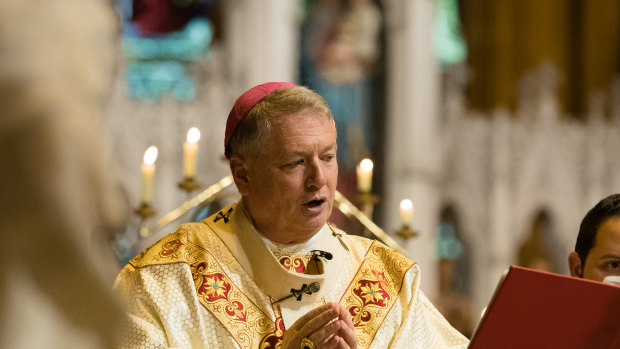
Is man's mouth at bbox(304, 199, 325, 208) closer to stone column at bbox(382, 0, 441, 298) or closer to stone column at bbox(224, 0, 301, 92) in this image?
stone column at bbox(224, 0, 301, 92)

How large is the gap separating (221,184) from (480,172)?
19.4ft

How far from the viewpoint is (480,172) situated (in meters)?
9.08

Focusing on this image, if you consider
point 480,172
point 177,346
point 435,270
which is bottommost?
point 435,270

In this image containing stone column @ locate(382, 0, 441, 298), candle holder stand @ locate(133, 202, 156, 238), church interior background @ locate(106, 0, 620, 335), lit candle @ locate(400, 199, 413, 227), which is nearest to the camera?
candle holder stand @ locate(133, 202, 156, 238)

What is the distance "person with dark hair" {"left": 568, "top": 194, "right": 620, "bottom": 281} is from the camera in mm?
2791

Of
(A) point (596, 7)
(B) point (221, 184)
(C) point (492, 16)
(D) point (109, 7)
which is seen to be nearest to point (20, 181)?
A: (D) point (109, 7)

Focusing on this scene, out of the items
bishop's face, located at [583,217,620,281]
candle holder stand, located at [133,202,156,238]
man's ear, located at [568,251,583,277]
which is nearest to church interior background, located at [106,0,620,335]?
candle holder stand, located at [133,202,156,238]

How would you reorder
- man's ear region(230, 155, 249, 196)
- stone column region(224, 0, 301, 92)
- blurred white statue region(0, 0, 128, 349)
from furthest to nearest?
stone column region(224, 0, 301, 92), man's ear region(230, 155, 249, 196), blurred white statue region(0, 0, 128, 349)

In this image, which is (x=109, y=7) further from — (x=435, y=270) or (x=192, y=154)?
(x=435, y=270)

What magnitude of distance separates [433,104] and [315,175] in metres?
6.52

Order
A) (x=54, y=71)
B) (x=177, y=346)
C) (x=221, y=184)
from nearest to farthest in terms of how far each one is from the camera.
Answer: (x=54, y=71)
(x=177, y=346)
(x=221, y=184)

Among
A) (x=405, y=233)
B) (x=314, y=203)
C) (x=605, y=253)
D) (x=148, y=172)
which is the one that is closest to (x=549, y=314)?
(x=605, y=253)

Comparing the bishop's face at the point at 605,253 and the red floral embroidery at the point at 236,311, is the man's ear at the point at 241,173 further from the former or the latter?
the bishop's face at the point at 605,253

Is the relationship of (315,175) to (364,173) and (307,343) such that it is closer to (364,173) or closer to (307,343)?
(307,343)
